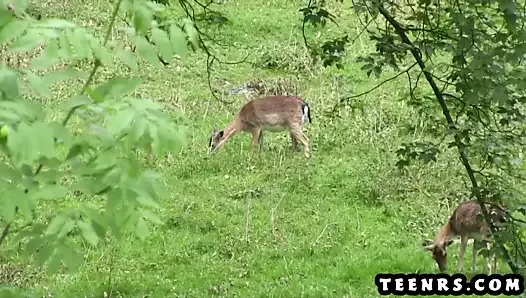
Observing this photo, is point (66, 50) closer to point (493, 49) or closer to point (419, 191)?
point (493, 49)

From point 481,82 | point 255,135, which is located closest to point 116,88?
point 481,82

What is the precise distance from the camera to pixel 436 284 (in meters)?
6.61

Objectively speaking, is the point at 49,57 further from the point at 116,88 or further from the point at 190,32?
the point at 190,32

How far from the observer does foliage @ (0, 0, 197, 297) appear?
201 cm

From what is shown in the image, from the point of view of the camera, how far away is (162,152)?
2.13 m

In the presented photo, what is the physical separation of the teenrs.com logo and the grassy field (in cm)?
15

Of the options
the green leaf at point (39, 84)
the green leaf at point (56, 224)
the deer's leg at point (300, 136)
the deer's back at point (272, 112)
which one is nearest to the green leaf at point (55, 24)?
the green leaf at point (39, 84)

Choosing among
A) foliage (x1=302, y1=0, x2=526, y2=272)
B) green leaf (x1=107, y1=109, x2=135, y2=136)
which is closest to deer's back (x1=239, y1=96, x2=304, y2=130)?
foliage (x1=302, y1=0, x2=526, y2=272)

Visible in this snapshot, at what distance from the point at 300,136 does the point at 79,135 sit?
25.9 feet

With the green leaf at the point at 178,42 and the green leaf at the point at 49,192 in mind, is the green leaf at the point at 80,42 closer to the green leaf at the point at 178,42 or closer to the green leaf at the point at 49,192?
the green leaf at the point at 178,42

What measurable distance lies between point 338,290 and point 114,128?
477cm

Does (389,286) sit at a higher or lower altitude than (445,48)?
lower

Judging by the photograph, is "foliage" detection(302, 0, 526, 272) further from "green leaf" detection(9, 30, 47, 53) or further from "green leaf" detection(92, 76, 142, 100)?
"green leaf" detection(9, 30, 47, 53)

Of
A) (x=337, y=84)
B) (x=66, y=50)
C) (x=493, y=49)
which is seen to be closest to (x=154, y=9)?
(x=66, y=50)
